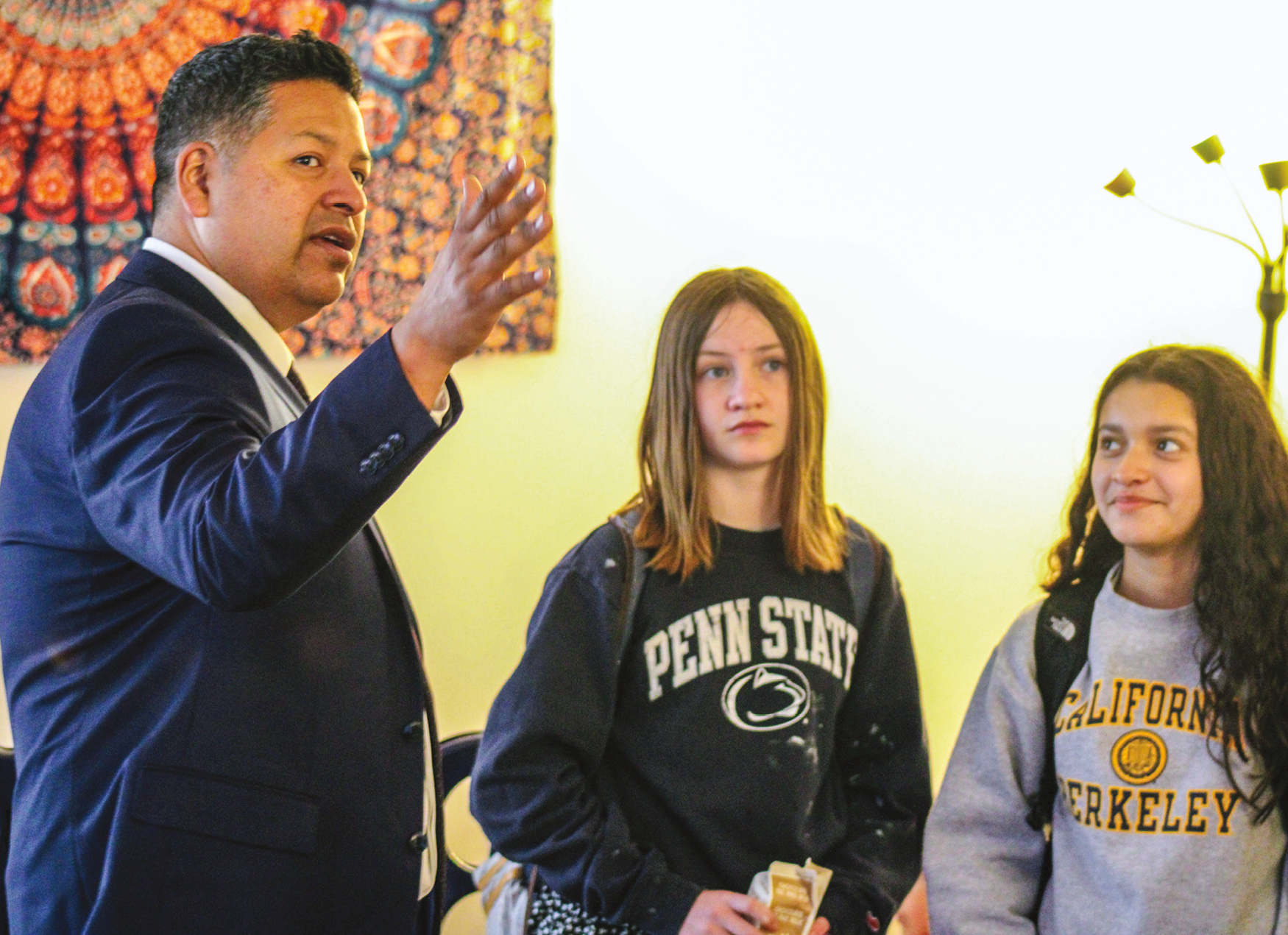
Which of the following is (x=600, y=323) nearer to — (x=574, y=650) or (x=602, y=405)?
(x=602, y=405)

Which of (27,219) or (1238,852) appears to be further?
(27,219)

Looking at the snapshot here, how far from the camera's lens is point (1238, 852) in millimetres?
1370

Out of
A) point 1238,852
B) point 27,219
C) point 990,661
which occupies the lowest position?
point 1238,852

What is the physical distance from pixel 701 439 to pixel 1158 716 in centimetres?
75

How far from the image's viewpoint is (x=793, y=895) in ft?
4.57

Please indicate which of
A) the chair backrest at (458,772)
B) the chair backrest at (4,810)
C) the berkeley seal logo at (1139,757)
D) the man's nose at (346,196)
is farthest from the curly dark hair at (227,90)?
the chair backrest at (4,810)

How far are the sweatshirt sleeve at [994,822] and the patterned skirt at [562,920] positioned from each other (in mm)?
441

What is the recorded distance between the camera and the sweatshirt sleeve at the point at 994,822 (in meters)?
1.48

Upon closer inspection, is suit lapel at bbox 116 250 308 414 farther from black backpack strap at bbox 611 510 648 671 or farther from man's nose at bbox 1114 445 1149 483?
man's nose at bbox 1114 445 1149 483

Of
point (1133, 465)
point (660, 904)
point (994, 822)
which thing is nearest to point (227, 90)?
point (660, 904)

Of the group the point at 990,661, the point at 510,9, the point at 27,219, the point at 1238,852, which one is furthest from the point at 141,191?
the point at 1238,852

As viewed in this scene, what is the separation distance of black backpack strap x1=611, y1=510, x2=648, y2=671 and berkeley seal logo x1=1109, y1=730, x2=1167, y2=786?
67 cm

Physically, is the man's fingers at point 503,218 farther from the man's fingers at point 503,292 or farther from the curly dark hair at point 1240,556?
the curly dark hair at point 1240,556

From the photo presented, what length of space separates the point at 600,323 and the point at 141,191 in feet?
3.47
